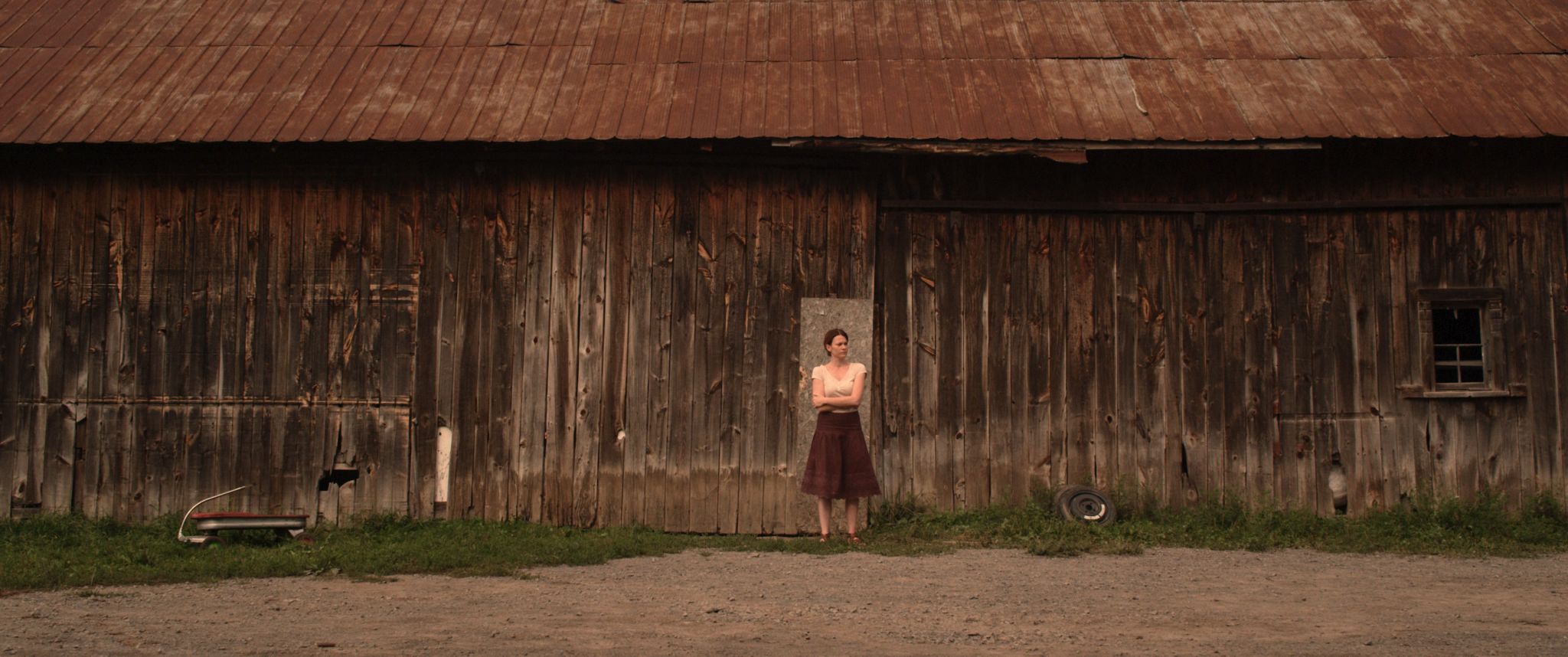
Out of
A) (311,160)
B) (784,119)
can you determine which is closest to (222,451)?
(311,160)

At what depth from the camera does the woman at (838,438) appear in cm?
802

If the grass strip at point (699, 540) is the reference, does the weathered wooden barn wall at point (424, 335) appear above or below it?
above

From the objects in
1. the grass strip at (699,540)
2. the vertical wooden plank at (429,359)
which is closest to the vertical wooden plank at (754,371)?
the grass strip at (699,540)

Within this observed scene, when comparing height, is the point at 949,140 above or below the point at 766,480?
above

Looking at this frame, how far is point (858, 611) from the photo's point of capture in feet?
18.5

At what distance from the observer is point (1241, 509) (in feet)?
29.7

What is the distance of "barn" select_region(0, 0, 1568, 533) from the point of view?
9141mm

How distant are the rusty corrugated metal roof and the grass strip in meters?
2.75

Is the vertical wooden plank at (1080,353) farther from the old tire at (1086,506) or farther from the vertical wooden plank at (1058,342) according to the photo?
the old tire at (1086,506)

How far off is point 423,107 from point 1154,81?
562 cm

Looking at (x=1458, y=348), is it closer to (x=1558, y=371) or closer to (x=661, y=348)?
(x=1558, y=371)

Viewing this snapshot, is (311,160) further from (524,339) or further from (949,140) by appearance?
(949,140)

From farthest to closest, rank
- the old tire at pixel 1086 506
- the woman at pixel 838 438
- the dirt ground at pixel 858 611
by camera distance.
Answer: the old tire at pixel 1086 506 < the woman at pixel 838 438 < the dirt ground at pixel 858 611

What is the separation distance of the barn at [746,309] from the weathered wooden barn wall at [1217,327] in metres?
0.02
